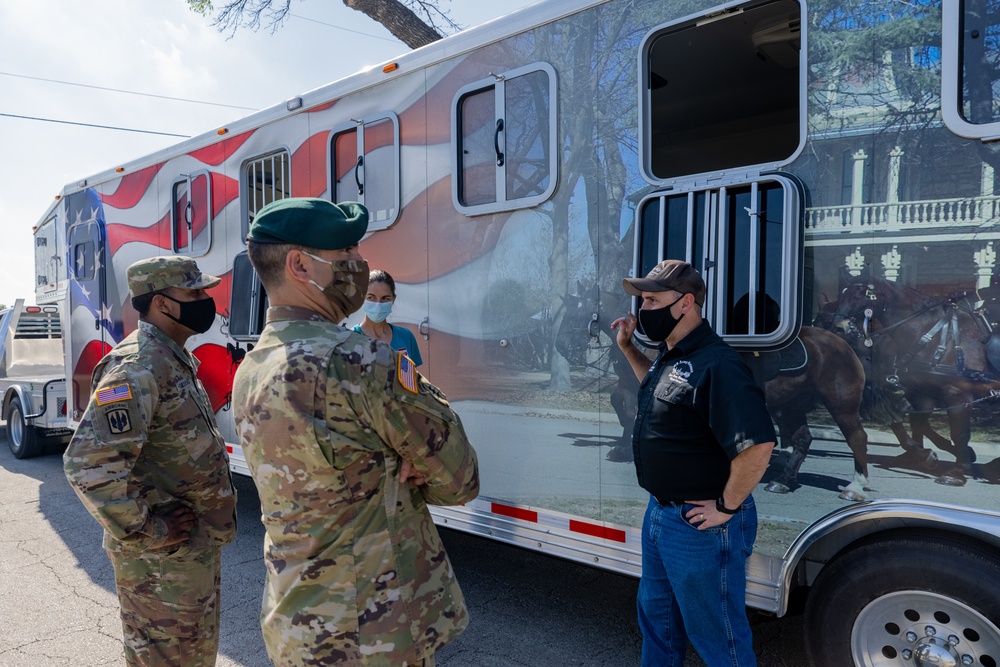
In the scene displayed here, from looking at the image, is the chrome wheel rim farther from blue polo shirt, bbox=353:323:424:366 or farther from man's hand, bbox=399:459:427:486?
blue polo shirt, bbox=353:323:424:366

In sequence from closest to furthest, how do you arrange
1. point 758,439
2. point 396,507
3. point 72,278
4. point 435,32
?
point 396,507
point 758,439
point 72,278
point 435,32

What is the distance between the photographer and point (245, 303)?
517cm

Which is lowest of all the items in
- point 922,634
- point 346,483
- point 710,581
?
point 922,634

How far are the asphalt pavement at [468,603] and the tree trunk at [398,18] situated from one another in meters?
7.35

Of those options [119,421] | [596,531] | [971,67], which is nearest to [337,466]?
[119,421]

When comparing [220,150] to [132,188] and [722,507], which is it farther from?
[722,507]

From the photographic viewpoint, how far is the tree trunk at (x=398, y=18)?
1021 centimetres

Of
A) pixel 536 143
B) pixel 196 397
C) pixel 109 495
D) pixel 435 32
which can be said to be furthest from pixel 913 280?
pixel 435 32

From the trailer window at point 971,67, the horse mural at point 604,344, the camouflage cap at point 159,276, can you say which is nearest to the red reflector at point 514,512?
the horse mural at point 604,344

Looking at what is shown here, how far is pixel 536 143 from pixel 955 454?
7.26 ft

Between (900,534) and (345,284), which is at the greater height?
(345,284)

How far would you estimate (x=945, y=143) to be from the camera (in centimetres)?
242

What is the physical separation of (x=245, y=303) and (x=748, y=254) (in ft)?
12.1

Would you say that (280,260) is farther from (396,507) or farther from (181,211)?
(181,211)
